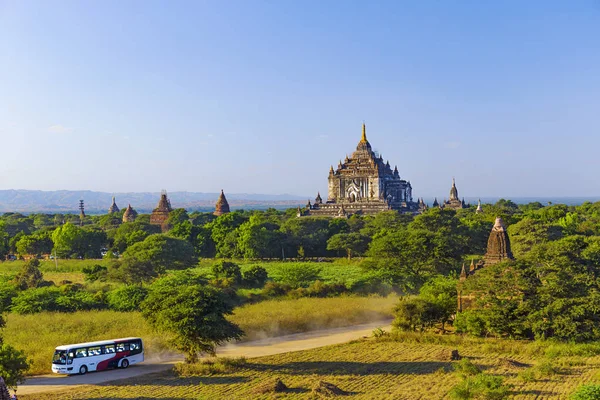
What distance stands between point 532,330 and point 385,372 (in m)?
8.88

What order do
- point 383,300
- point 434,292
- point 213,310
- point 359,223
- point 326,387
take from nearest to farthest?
point 326,387
point 213,310
point 434,292
point 383,300
point 359,223

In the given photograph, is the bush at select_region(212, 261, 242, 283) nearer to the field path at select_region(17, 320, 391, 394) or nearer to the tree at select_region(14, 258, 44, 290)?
the tree at select_region(14, 258, 44, 290)

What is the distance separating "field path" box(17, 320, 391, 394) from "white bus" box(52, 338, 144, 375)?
0.31 meters

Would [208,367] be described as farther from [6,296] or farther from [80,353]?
[6,296]

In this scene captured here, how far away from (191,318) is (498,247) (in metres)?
21.1

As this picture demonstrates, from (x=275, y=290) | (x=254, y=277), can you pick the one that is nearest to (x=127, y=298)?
(x=275, y=290)

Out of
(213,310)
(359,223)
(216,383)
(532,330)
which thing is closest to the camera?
(216,383)

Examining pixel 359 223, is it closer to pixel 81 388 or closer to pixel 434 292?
pixel 434 292

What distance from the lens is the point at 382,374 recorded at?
2645 centimetres

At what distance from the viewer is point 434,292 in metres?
36.8

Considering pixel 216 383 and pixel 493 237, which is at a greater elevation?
pixel 493 237

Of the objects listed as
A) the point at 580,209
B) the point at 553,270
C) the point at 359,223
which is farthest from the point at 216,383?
the point at 580,209

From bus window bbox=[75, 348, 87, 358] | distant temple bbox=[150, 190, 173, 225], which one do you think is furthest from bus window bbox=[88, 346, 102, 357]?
distant temple bbox=[150, 190, 173, 225]

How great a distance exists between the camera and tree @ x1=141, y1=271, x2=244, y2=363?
27.3 m
